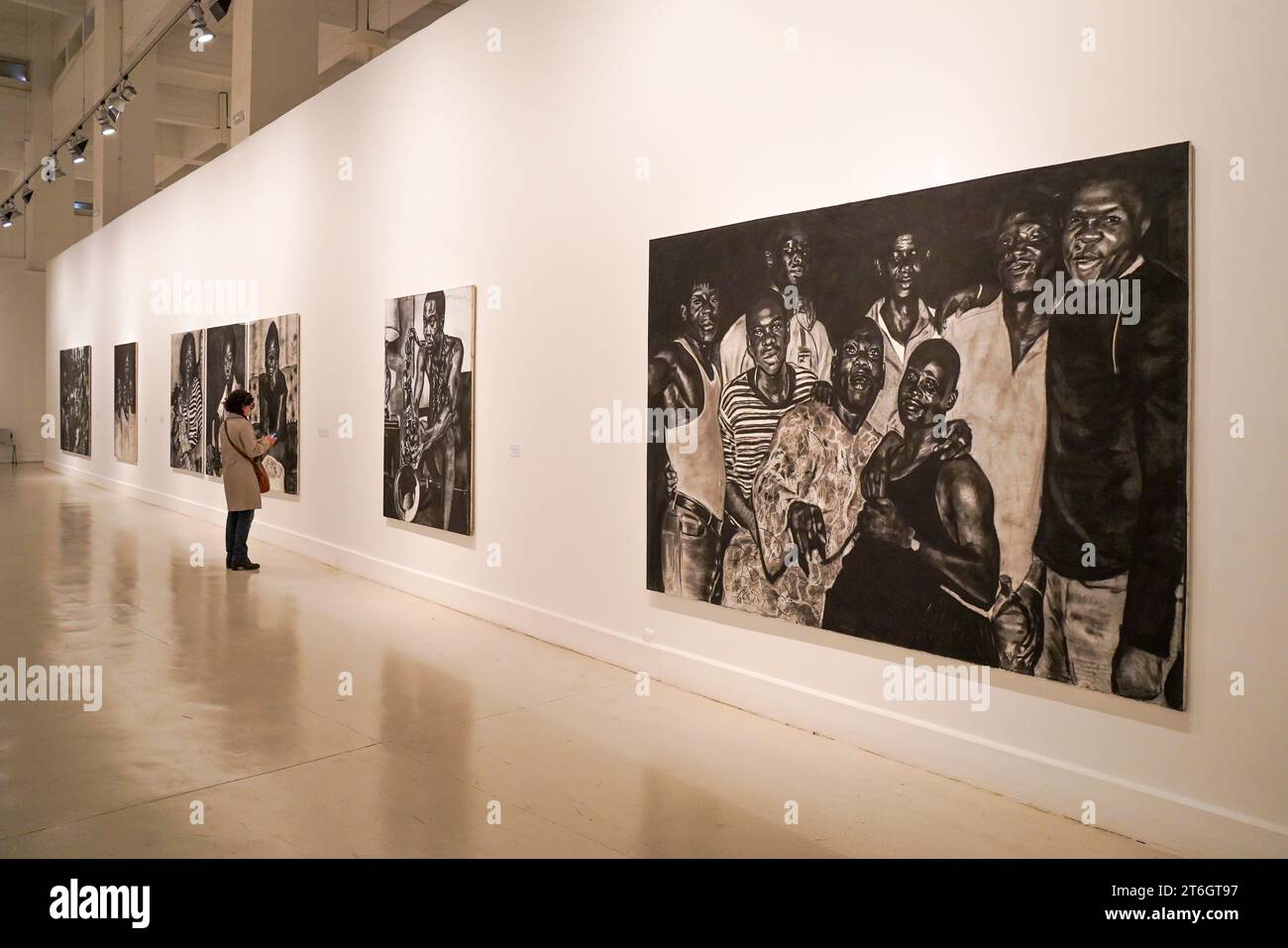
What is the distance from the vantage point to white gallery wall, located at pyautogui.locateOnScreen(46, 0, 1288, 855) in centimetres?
376

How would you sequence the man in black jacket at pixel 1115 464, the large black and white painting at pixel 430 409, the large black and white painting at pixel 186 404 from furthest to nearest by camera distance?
1. the large black and white painting at pixel 186 404
2. the large black and white painting at pixel 430 409
3. the man in black jacket at pixel 1115 464

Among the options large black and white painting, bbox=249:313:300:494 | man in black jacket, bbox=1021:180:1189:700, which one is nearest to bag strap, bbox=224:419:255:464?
large black and white painting, bbox=249:313:300:494

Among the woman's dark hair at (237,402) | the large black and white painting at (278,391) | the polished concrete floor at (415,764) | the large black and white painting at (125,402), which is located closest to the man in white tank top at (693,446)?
the polished concrete floor at (415,764)

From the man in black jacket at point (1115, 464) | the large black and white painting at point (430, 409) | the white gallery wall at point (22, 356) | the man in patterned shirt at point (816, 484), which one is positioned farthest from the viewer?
the white gallery wall at point (22, 356)

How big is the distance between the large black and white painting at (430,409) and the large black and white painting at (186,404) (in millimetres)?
6679

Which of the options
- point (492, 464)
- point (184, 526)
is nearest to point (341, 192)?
point (492, 464)

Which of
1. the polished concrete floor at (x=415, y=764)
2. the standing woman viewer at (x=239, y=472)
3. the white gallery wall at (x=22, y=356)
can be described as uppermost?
the white gallery wall at (x=22, y=356)

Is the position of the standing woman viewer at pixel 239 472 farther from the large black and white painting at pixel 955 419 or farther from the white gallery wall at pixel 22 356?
the white gallery wall at pixel 22 356

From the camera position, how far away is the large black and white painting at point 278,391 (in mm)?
11656

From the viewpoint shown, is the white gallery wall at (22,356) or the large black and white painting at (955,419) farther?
the white gallery wall at (22,356)

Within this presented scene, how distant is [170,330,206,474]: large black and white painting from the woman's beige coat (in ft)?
16.2

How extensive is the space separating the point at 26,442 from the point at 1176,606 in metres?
30.8
